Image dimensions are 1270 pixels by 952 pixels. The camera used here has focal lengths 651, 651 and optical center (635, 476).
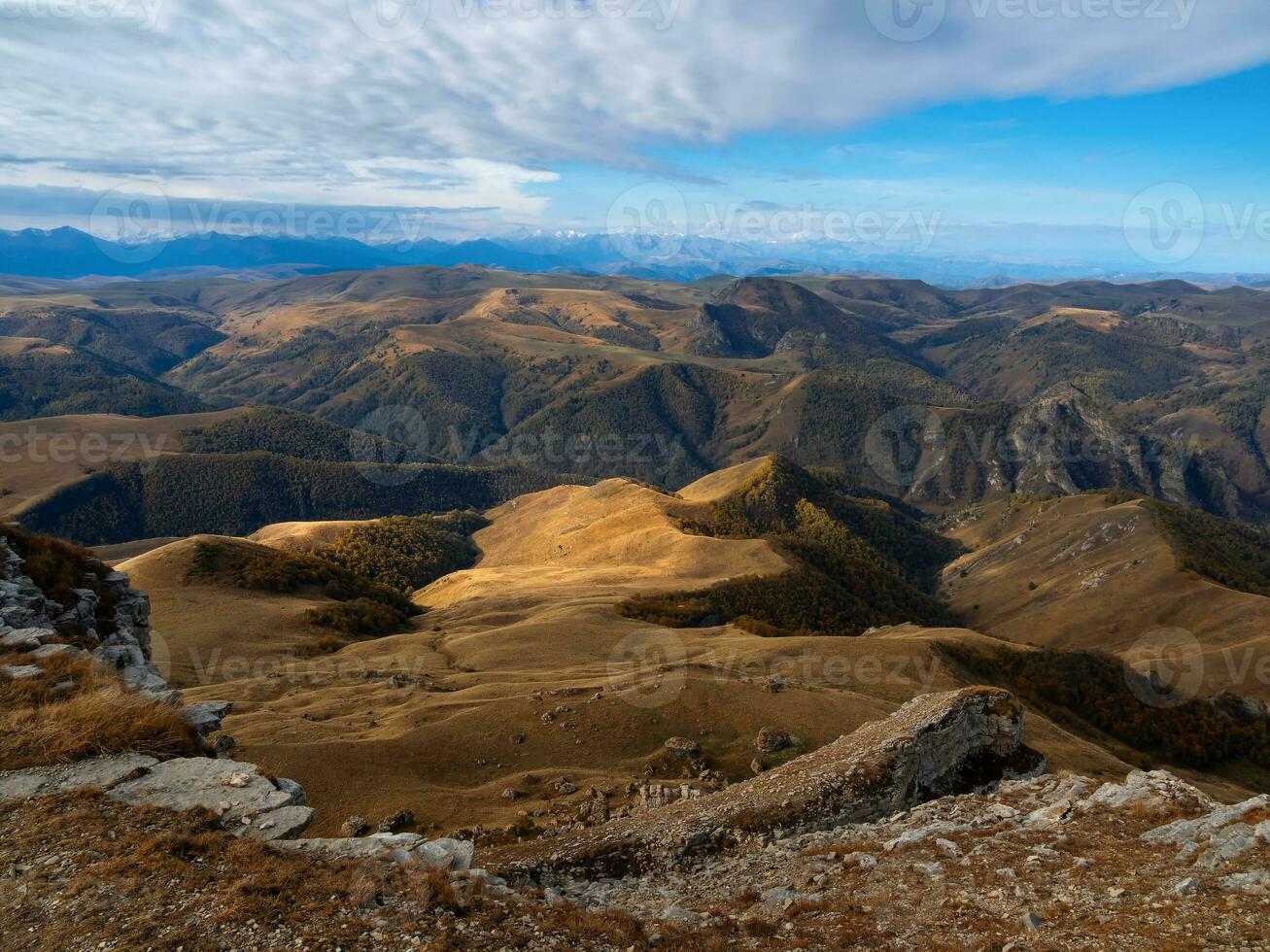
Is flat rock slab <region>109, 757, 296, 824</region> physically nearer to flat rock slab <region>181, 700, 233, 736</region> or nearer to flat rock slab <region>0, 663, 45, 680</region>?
flat rock slab <region>181, 700, 233, 736</region>

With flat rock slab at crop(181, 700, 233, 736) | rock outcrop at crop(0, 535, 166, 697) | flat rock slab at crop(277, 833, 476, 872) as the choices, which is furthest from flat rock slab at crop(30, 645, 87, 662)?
flat rock slab at crop(277, 833, 476, 872)

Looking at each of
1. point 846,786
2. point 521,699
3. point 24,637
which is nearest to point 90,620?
point 24,637

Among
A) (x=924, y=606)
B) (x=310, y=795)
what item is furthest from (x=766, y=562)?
(x=310, y=795)

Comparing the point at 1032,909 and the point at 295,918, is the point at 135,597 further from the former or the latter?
the point at 1032,909

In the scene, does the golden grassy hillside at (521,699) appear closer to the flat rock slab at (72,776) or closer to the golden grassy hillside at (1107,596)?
the flat rock slab at (72,776)

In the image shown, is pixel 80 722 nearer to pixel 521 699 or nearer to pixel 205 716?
pixel 205 716
